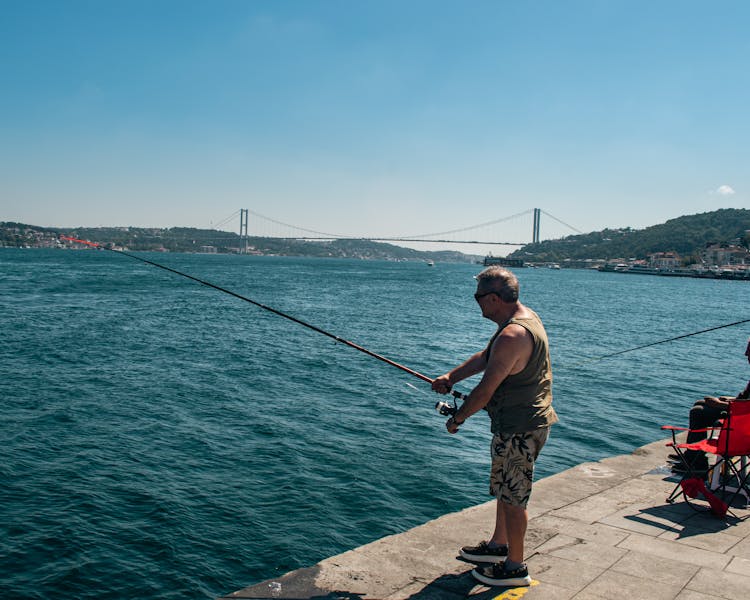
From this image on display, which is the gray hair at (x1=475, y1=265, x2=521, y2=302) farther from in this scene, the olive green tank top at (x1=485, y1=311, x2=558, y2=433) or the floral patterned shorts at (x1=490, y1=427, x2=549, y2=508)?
the floral patterned shorts at (x1=490, y1=427, x2=549, y2=508)

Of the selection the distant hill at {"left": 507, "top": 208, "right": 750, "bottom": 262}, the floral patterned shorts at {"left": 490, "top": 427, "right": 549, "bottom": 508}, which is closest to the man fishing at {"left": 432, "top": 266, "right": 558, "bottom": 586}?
the floral patterned shorts at {"left": 490, "top": 427, "right": 549, "bottom": 508}

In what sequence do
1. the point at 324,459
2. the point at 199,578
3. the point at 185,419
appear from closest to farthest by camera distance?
the point at 199,578 < the point at 324,459 < the point at 185,419

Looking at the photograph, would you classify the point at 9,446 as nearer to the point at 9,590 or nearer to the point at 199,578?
the point at 9,590

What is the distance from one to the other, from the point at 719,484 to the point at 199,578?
14.8ft

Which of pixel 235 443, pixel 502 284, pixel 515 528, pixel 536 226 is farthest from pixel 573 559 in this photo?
pixel 536 226

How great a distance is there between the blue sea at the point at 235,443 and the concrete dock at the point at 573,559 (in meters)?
2.05

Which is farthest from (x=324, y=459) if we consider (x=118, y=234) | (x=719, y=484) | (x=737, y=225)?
(x=737, y=225)

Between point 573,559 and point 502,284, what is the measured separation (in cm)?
187

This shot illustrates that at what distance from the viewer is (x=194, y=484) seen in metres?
7.89

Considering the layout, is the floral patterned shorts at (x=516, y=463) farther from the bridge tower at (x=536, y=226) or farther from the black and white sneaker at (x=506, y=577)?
the bridge tower at (x=536, y=226)

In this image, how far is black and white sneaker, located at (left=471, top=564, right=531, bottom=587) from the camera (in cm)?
366

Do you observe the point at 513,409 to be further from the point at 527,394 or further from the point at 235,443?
the point at 235,443

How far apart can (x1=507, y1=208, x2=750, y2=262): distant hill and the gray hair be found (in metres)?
157

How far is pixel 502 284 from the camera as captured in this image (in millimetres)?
3689
